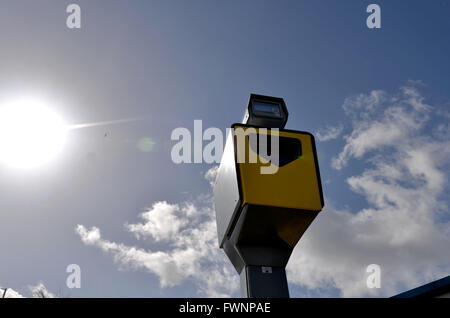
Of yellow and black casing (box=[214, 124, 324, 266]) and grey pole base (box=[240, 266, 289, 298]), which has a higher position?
yellow and black casing (box=[214, 124, 324, 266])

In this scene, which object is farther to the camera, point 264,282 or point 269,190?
point 264,282

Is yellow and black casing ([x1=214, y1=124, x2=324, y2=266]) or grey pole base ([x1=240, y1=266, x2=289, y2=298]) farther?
grey pole base ([x1=240, y1=266, x2=289, y2=298])

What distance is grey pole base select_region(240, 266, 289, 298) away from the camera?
2639mm

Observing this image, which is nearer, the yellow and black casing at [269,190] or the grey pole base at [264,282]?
the yellow and black casing at [269,190]

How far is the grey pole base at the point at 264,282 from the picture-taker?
2.64 m

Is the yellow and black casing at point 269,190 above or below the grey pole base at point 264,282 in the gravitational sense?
above

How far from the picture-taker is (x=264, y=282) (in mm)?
2684

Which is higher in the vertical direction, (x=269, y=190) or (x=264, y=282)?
(x=269, y=190)
